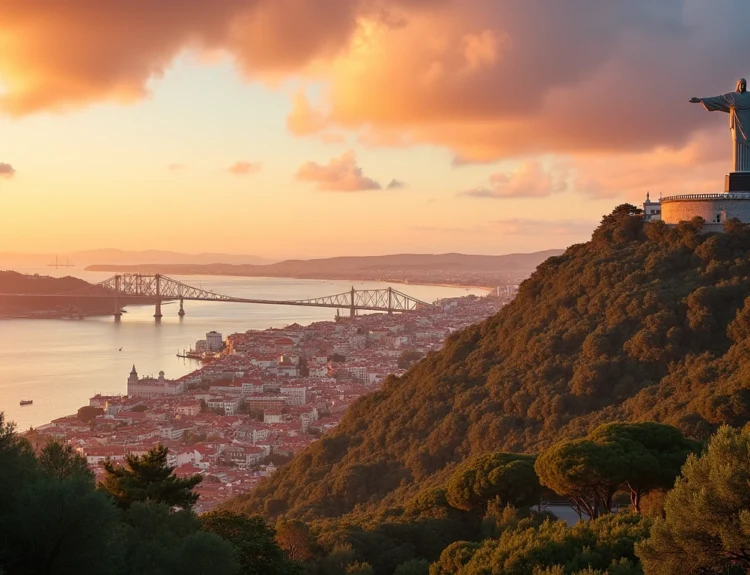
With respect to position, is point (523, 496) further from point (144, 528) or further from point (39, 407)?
point (39, 407)

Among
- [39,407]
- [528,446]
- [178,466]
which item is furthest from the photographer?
[39,407]

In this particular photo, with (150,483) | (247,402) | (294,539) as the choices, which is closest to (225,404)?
(247,402)

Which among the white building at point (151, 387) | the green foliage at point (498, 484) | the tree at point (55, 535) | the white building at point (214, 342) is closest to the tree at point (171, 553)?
the tree at point (55, 535)

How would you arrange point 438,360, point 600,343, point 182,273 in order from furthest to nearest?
1. point 182,273
2. point 438,360
3. point 600,343

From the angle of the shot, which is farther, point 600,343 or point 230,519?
point 600,343

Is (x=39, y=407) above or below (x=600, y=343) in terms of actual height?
below

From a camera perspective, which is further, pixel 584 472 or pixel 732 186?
pixel 732 186

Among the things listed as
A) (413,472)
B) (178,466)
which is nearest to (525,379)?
(413,472)

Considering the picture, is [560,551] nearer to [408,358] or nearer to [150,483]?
[150,483]
